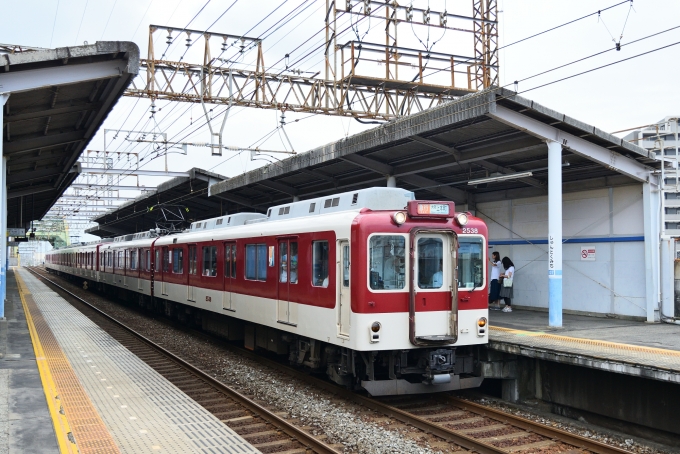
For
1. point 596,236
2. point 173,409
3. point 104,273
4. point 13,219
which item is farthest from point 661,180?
point 13,219

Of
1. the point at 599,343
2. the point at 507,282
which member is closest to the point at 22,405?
the point at 599,343

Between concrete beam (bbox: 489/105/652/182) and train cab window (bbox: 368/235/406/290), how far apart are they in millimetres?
3502

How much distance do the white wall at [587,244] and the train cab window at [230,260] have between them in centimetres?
674

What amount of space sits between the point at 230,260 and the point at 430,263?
5.53m

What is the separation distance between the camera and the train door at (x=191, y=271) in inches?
615

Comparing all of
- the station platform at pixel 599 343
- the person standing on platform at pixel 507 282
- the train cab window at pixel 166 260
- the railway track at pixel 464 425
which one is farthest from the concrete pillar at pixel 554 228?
the train cab window at pixel 166 260

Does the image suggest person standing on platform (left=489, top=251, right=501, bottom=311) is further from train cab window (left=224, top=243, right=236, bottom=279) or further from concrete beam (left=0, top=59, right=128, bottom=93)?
concrete beam (left=0, top=59, right=128, bottom=93)

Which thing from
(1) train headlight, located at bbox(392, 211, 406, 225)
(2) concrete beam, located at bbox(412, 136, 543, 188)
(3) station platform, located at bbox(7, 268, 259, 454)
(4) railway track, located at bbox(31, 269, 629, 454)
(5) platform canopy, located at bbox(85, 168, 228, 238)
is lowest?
(4) railway track, located at bbox(31, 269, 629, 454)

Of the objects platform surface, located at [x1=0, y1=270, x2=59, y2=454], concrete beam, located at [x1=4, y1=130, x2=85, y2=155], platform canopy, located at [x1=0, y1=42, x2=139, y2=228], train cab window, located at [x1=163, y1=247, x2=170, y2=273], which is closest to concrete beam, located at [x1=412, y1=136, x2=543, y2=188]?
platform canopy, located at [x1=0, y1=42, x2=139, y2=228]

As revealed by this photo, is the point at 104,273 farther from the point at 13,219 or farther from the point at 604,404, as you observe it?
the point at 604,404

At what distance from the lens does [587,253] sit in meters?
13.3

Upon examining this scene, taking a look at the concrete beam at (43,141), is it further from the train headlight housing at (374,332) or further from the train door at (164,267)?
the train headlight housing at (374,332)

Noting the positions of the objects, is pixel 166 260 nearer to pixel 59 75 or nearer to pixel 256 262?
pixel 256 262

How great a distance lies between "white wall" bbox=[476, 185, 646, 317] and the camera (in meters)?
12.5
